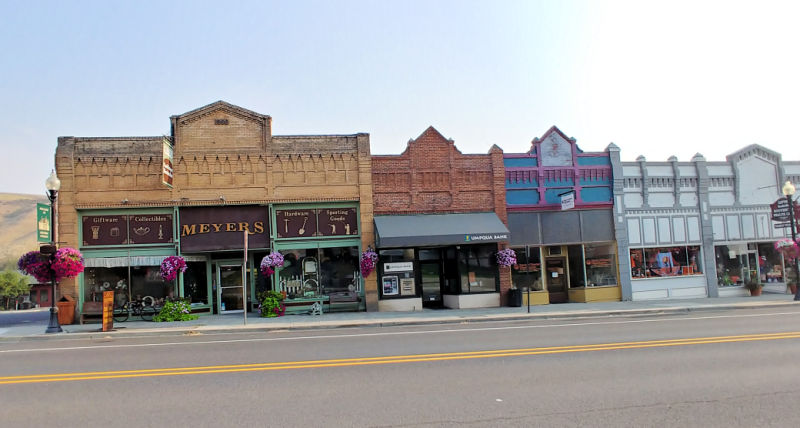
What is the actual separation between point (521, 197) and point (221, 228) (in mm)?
11585

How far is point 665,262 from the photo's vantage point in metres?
23.9

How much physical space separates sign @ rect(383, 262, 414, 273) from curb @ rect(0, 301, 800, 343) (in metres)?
3.50

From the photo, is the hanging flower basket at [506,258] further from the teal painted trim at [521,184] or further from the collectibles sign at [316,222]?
the collectibles sign at [316,222]

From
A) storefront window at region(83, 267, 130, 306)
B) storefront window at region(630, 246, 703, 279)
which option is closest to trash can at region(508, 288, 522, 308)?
storefront window at region(630, 246, 703, 279)

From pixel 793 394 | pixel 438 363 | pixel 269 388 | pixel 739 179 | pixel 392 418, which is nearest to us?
pixel 392 418

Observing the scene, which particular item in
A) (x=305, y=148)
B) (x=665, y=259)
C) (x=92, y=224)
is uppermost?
(x=305, y=148)

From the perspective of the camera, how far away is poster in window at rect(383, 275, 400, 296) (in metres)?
21.2

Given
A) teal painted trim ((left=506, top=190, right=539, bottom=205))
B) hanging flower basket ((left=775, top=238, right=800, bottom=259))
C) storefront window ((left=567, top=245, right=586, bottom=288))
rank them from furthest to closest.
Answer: storefront window ((left=567, top=245, right=586, bottom=288))
hanging flower basket ((left=775, top=238, right=800, bottom=259))
teal painted trim ((left=506, top=190, right=539, bottom=205))

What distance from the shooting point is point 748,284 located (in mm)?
24016

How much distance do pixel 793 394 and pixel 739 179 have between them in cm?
→ 2038

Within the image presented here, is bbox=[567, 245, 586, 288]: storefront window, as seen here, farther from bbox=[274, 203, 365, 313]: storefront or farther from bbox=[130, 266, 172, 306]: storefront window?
bbox=[130, 266, 172, 306]: storefront window

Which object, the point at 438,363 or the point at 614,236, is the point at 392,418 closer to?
the point at 438,363

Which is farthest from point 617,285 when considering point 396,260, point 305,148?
point 305,148

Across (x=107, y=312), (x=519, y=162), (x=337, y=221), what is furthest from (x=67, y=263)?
(x=519, y=162)
